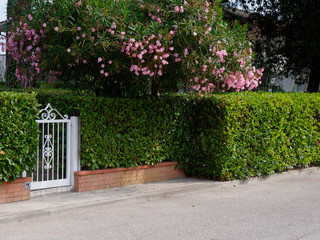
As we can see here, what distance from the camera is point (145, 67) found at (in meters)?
8.00

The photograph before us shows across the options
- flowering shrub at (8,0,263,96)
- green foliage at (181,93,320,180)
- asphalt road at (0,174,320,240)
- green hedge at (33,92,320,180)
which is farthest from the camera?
green foliage at (181,93,320,180)

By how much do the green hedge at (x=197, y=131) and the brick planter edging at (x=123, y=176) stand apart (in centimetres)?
14

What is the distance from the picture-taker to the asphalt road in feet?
20.0

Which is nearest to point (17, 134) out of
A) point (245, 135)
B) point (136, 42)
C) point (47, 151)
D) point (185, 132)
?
point (47, 151)

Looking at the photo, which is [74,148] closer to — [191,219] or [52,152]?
[52,152]

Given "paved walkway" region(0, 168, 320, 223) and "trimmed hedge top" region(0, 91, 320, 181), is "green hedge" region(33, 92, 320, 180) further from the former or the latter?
"paved walkway" region(0, 168, 320, 223)

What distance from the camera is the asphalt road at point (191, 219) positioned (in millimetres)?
6105

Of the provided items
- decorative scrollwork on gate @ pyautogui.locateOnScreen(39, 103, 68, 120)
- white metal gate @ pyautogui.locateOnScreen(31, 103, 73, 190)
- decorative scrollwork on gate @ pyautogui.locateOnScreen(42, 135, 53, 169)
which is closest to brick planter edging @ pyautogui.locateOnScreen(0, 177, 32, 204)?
white metal gate @ pyautogui.locateOnScreen(31, 103, 73, 190)

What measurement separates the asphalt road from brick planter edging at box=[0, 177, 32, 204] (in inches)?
32.3

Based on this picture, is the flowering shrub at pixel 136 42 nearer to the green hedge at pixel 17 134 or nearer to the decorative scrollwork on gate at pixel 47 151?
the green hedge at pixel 17 134

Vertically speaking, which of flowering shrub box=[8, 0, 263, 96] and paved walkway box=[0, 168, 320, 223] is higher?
flowering shrub box=[8, 0, 263, 96]

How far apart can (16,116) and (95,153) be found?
1791 mm

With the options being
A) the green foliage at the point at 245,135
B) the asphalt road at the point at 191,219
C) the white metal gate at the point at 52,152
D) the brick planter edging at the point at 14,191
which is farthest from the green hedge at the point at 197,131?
the brick planter edging at the point at 14,191

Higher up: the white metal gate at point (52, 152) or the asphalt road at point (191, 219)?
the white metal gate at point (52, 152)
